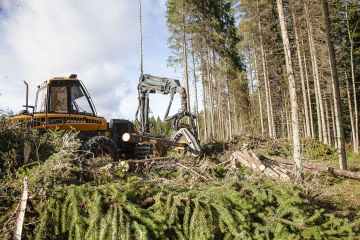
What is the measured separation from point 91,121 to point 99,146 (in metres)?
1.83

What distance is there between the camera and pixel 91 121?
981 cm

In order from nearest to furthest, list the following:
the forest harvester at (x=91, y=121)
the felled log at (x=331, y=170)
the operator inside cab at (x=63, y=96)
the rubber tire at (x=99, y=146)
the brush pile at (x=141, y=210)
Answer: the brush pile at (x=141, y=210) < the rubber tire at (x=99, y=146) < the forest harvester at (x=91, y=121) < the felled log at (x=331, y=170) < the operator inside cab at (x=63, y=96)

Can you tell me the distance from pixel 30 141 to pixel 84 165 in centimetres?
133

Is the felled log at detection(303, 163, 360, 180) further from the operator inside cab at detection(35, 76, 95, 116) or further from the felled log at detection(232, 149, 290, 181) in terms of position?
the operator inside cab at detection(35, 76, 95, 116)

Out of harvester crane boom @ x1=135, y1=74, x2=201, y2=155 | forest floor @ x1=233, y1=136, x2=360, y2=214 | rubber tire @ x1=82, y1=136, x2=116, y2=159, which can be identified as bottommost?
forest floor @ x1=233, y1=136, x2=360, y2=214

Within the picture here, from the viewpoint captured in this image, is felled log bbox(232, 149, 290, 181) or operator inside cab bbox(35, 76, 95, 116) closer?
felled log bbox(232, 149, 290, 181)

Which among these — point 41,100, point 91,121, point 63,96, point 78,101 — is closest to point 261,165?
point 91,121

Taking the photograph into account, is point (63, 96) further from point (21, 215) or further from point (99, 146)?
point (21, 215)

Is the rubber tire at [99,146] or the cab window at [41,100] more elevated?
the cab window at [41,100]

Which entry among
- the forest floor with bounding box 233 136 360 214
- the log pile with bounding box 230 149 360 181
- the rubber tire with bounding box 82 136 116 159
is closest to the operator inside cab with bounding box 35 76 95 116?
the rubber tire with bounding box 82 136 116 159

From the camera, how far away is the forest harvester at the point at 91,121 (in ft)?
28.8

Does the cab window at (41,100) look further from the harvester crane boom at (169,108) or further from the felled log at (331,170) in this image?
the felled log at (331,170)

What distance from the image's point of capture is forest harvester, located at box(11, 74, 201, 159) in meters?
8.77

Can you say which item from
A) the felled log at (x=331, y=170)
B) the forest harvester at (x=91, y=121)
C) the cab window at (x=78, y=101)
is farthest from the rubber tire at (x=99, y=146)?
the felled log at (x=331, y=170)
